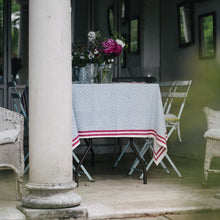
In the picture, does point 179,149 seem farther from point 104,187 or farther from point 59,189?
point 59,189

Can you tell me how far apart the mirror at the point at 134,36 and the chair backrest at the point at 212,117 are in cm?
316

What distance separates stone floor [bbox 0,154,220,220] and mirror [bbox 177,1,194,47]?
159 centimetres

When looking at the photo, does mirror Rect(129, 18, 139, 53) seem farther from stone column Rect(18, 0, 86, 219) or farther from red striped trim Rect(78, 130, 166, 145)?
stone column Rect(18, 0, 86, 219)

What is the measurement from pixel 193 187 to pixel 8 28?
3.40m

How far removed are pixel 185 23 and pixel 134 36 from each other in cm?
85

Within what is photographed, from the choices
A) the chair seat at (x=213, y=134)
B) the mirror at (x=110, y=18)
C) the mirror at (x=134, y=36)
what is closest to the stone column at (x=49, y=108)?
the chair seat at (x=213, y=134)

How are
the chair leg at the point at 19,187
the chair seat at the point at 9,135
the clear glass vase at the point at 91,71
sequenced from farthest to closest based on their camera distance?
the clear glass vase at the point at 91,71
the chair leg at the point at 19,187
the chair seat at the point at 9,135

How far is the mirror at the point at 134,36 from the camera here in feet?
22.7

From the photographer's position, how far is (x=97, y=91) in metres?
4.32

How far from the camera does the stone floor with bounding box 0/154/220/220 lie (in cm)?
305

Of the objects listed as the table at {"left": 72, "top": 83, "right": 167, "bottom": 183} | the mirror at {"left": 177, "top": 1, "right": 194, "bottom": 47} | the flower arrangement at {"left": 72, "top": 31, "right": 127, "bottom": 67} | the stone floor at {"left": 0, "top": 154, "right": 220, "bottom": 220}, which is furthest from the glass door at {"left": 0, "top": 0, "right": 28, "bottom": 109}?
the table at {"left": 72, "top": 83, "right": 167, "bottom": 183}

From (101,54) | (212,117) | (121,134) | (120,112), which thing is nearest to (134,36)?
(101,54)

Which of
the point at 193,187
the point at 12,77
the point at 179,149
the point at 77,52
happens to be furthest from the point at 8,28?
the point at 193,187

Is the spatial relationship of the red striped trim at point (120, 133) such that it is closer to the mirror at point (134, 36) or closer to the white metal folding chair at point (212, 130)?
the white metal folding chair at point (212, 130)
